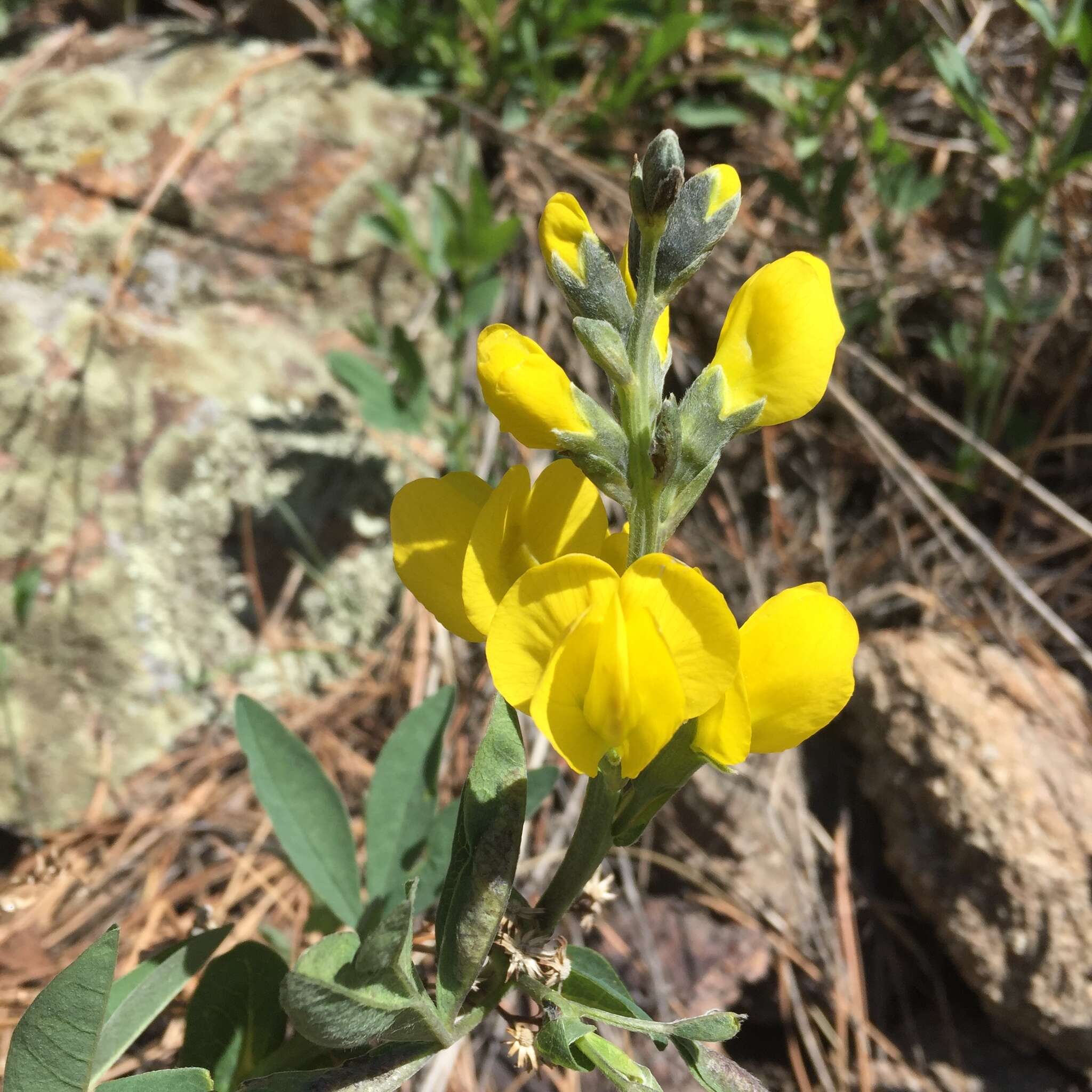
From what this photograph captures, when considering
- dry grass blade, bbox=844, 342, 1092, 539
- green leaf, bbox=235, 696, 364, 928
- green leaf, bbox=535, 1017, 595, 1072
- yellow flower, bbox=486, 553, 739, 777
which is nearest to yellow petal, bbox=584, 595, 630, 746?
Answer: yellow flower, bbox=486, 553, 739, 777

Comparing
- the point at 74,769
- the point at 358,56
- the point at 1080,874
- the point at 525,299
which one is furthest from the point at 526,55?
the point at 1080,874

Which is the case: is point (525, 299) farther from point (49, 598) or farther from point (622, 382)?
point (622, 382)

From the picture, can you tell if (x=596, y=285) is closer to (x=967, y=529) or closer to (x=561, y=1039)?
(x=561, y=1039)

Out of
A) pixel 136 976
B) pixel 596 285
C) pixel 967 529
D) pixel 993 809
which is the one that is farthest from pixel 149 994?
pixel 967 529

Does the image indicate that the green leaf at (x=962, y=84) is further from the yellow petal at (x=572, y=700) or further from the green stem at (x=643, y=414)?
the yellow petal at (x=572, y=700)

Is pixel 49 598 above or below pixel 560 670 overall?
below
